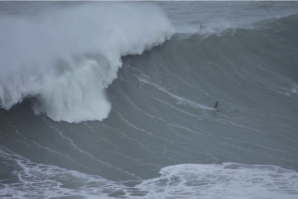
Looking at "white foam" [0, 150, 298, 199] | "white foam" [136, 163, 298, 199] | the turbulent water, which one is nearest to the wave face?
the turbulent water

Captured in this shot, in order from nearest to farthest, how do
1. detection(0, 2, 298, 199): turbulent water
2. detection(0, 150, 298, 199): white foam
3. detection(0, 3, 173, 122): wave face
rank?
1. detection(0, 150, 298, 199): white foam
2. detection(0, 2, 298, 199): turbulent water
3. detection(0, 3, 173, 122): wave face

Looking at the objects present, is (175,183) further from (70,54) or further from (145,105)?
(70,54)

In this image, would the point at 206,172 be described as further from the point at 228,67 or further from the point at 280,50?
the point at 280,50

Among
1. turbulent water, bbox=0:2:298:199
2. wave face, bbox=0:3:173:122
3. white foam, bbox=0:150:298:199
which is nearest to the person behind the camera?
white foam, bbox=0:150:298:199

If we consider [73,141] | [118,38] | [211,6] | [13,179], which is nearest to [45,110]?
[73,141]

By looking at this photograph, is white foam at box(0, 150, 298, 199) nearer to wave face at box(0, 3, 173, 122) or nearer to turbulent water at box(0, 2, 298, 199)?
turbulent water at box(0, 2, 298, 199)

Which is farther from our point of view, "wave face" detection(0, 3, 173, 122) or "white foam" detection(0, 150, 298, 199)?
"wave face" detection(0, 3, 173, 122)

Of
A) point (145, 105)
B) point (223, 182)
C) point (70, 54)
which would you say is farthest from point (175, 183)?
point (70, 54)

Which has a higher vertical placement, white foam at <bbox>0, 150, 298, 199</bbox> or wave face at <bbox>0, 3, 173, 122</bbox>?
wave face at <bbox>0, 3, 173, 122</bbox>
